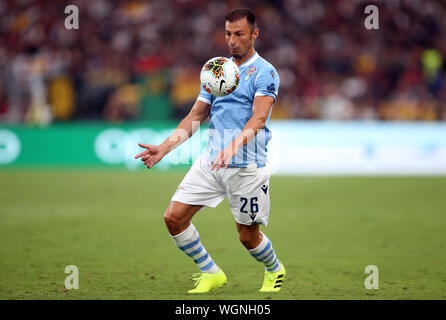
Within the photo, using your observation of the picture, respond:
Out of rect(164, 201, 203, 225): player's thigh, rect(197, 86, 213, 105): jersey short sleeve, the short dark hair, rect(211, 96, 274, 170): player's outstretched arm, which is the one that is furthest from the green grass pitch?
the short dark hair

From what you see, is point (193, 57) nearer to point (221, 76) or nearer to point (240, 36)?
point (240, 36)

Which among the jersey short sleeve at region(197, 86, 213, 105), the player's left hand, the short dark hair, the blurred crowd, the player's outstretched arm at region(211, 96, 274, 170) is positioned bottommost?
the player's left hand

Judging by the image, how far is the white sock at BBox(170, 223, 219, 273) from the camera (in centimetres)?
597

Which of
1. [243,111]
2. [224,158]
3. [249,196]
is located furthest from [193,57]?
[224,158]

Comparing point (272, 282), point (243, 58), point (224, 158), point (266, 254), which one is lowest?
point (272, 282)

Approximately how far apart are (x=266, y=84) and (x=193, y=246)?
5.17 ft

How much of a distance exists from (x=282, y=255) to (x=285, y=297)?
2.24 metres

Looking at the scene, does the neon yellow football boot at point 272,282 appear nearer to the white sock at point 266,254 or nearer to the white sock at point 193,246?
the white sock at point 266,254

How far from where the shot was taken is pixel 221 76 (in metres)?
5.59

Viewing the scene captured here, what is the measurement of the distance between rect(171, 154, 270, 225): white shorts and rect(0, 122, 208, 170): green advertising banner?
1062cm

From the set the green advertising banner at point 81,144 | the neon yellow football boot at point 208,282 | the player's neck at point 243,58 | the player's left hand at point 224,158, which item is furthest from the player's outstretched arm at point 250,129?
the green advertising banner at point 81,144

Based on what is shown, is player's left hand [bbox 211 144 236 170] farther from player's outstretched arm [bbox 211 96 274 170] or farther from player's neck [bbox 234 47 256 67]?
player's neck [bbox 234 47 256 67]

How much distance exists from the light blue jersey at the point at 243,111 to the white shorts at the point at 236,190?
0.31 ft
